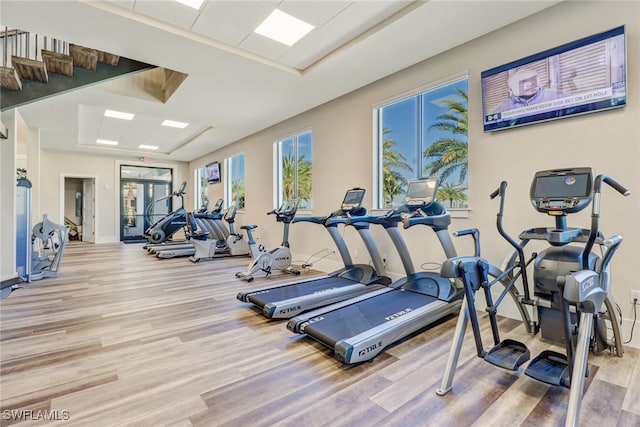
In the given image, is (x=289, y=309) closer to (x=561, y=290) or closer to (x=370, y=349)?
(x=370, y=349)

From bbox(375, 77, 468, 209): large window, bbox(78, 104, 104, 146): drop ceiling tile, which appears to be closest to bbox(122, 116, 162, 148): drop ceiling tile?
bbox(78, 104, 104, 146): drop ceiling tile

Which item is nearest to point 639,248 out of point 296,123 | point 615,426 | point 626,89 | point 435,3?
point 626,89

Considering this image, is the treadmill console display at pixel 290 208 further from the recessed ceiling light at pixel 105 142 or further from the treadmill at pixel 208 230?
the recessed ceiling light at pixel 105 142

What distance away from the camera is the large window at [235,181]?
29.1ft

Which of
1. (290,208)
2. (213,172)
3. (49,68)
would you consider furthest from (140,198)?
(290,208)

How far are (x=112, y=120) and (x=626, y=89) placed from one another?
856cm

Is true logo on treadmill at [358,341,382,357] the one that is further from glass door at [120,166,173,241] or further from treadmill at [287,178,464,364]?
glass door at [120,166,173,241]

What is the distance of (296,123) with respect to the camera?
21.0 ft

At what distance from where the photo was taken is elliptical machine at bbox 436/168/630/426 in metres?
1.55

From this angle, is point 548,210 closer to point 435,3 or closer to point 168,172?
point 435,3

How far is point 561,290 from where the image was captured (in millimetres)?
1556

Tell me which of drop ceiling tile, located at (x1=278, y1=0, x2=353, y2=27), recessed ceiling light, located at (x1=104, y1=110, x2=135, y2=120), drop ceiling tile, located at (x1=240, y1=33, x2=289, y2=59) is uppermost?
recessed ceiling light, located at (x1=104, y1=110, x2=135, y2=120)

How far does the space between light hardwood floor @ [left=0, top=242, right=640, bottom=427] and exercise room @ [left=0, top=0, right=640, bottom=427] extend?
0.02 m

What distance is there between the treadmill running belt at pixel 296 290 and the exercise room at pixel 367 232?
4cm
